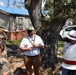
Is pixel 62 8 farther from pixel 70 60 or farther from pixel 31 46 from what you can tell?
pixel 70 60

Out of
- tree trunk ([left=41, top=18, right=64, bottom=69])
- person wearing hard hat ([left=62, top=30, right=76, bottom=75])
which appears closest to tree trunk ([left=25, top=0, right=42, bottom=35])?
tree trunk ([left=41, top=18, right=64, bottom=69])

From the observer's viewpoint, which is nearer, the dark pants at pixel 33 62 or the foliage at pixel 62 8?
→ the dark pants at pixel 33 62

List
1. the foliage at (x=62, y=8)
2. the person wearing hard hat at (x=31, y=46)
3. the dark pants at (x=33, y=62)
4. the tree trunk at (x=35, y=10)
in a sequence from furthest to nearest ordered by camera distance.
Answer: the tree trunk at (x=35, y=10), the foliage at (x=62, y=8), the dark pants at (x=33, y=62), the person wearing hard hat at (x=31, y=46)

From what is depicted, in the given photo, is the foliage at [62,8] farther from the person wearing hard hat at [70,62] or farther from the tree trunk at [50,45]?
the person wearing hard hat at [70,62]

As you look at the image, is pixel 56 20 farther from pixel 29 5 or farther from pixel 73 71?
pixel 73 71

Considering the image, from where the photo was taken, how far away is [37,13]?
9.75 m

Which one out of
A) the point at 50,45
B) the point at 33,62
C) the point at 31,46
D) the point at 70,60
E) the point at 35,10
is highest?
the point at 35,10

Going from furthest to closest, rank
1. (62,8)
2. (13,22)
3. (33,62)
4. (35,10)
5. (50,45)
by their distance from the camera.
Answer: (13,22), (50,45), (35,10), (62,8), (33,62)

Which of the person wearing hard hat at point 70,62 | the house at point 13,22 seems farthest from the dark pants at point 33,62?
the house at point 13,22

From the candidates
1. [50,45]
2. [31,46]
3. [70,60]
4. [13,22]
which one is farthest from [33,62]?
[13,22]

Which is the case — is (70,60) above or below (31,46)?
above

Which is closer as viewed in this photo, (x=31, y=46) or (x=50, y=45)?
(x=31, y=46)

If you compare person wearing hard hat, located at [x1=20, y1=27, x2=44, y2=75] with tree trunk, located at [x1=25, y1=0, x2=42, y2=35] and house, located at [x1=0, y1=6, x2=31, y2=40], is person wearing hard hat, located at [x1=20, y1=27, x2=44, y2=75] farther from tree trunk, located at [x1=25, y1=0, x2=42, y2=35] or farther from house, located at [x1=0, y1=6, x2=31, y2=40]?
house, located at [x1=0, y1=6, x2=31, y2=40]

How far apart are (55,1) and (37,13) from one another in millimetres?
864
